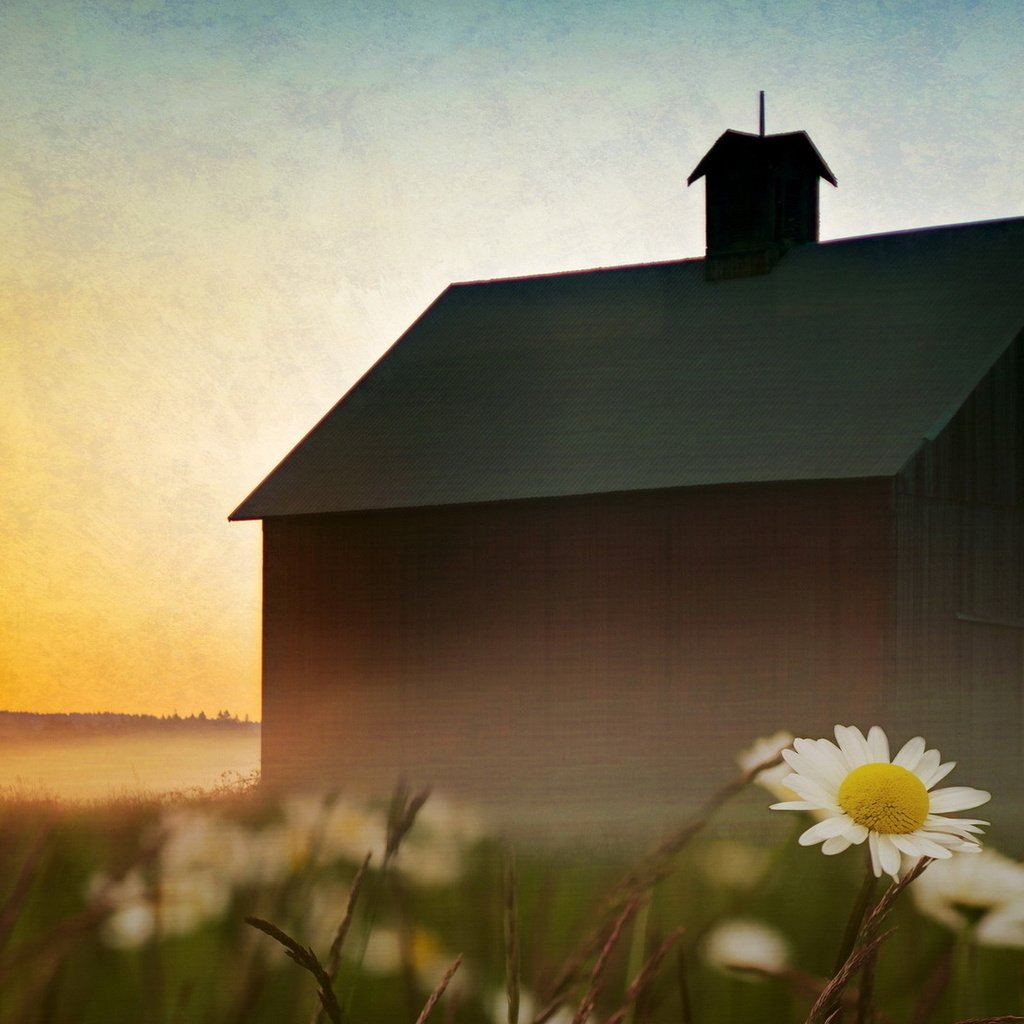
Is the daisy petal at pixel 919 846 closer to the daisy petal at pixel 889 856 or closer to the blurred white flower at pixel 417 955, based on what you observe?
the daisy petal at pixel 889 856

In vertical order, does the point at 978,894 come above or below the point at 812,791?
below

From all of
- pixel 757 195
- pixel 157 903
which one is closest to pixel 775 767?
pixel 157 903

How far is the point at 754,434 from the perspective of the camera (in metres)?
10.7

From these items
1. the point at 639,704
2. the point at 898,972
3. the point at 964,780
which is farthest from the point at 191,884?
the point at 639,704

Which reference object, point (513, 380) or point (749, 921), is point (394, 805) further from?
point (513, 380)

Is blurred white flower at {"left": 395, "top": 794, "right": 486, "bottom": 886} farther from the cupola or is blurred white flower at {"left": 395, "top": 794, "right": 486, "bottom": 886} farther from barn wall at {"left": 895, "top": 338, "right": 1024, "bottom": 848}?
the cupola

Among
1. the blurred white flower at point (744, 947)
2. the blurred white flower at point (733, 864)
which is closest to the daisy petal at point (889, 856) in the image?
the blurred white flower at point (744, 947)

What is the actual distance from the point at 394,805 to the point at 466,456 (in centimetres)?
1012

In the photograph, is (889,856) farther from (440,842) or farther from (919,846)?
(440,842)

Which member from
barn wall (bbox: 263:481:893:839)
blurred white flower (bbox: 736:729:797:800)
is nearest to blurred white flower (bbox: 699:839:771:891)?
blurred white flower (bbox: 736:729:797:800)

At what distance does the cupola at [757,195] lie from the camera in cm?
1333

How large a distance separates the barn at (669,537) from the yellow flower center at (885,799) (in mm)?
7621

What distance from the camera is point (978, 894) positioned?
57.7 inches

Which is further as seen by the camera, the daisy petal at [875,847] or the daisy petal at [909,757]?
the daisy petal at [909,757]
